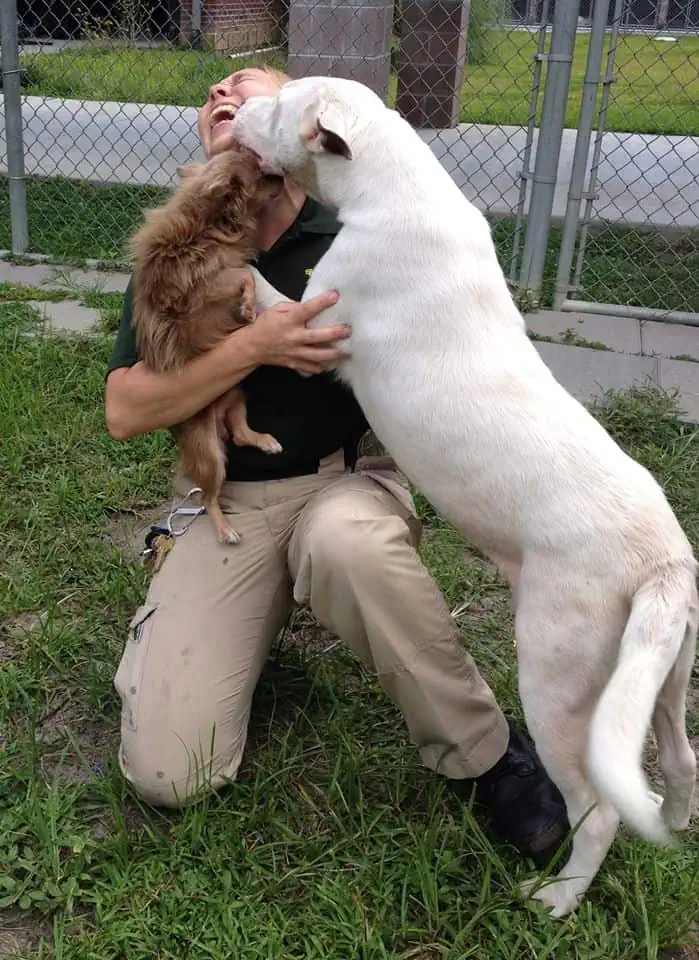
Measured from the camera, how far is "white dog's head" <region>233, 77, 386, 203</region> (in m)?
2.27

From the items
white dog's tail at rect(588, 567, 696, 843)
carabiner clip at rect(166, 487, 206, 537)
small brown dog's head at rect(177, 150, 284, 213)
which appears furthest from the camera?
carabiner clip at rect(166, 487, 206, 537)

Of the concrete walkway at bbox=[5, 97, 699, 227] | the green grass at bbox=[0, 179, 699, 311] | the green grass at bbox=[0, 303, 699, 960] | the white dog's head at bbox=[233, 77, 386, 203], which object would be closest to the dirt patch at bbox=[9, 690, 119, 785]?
the green grass at bbox=[0, 303, 699, 960]

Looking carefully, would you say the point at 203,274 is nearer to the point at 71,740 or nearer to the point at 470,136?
the point at 71,740

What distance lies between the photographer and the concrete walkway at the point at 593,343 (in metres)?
4.61

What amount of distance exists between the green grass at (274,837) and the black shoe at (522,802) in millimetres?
56

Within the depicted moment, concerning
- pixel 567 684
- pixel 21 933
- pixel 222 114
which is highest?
pixel 222 114

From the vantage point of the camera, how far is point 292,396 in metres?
2.52

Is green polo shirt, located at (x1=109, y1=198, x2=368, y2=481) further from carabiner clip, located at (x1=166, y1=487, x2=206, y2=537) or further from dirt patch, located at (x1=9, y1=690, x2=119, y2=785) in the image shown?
dirt patch, located at (x1=9, y1=690, x2=119, y2=785)

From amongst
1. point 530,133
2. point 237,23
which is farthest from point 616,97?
point 237,23

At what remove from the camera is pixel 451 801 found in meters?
2.40

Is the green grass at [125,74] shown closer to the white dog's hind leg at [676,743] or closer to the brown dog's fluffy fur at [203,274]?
the brown dog's fluffy fur at [203,274]

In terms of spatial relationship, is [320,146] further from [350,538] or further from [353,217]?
[350,538]

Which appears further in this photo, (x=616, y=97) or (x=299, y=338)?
(x=616, y=97)

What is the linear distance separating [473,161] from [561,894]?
6961mm
